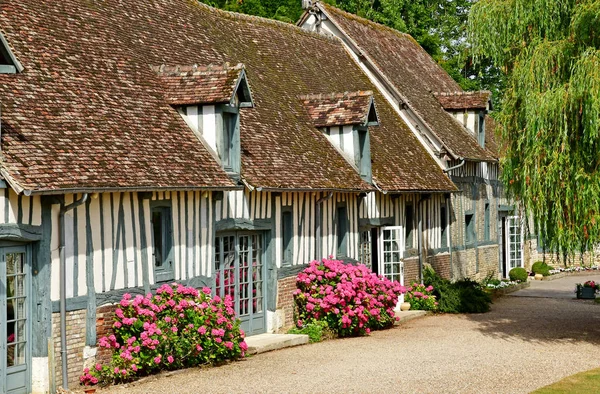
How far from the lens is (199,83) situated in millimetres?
15344

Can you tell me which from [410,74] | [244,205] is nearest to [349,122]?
[244,205]

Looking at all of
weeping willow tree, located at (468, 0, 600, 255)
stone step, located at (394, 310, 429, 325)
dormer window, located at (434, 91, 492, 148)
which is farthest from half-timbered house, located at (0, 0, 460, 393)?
dormer window, located at (434, 91, 492, 148)

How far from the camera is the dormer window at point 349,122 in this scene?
19.2 m

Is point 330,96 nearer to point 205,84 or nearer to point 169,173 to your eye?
point 205,84

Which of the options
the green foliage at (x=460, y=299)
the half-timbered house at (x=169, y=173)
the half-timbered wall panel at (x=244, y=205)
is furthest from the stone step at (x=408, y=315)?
the half-timbered wall panel at (x=244, y=205)

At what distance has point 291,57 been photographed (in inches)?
854

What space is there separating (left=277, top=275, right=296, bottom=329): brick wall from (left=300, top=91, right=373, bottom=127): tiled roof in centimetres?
362

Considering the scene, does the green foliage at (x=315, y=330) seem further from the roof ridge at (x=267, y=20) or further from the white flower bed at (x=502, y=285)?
the white flower bed at (x=502, y=285)

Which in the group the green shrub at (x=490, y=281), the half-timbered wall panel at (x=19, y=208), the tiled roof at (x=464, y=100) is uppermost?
the tiled roof at (x=464, y=100)

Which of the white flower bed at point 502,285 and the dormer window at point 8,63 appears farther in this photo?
the white flower bed at point 502,285

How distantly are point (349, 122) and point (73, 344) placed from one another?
870cm

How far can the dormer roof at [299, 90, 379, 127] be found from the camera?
62.8 ft

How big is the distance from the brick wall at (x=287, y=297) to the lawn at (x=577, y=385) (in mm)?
5605

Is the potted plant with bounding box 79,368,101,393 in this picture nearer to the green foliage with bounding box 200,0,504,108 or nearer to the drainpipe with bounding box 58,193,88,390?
the drainpipe with bounding box 58,193,88,390
